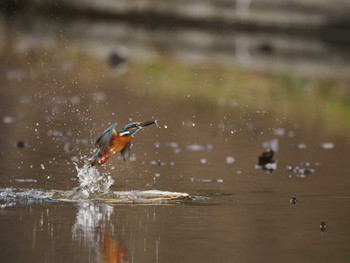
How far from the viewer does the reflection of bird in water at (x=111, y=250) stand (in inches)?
251

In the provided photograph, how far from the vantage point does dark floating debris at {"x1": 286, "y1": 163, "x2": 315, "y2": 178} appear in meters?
10.4

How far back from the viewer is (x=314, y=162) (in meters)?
11.2

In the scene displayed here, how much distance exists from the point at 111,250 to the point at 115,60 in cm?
1509

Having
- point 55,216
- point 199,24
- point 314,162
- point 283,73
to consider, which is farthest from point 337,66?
point 55,216

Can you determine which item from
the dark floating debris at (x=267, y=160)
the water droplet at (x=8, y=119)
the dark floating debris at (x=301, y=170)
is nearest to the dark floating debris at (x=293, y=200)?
the dark floating debris at (x=301, y=170)

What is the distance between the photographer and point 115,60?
70.8ft

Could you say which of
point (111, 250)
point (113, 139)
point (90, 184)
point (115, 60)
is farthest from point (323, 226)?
point (115, 60)

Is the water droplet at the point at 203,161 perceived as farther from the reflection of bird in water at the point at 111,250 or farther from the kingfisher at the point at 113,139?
the reflection of bird in water at the point at 111,250

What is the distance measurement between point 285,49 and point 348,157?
1477cm

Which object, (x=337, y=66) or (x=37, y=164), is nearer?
(x=37, y=164)

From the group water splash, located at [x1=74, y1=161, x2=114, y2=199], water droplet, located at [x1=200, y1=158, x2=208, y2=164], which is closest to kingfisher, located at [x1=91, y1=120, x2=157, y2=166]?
water splash, located at [x1=74, y1=161, x2=114, y2=199]

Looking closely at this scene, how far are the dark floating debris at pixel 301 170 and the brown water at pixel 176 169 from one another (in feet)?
0.06

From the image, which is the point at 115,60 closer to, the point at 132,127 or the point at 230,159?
the point at 230,159

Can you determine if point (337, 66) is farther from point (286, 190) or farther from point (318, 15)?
point (286, 190)
